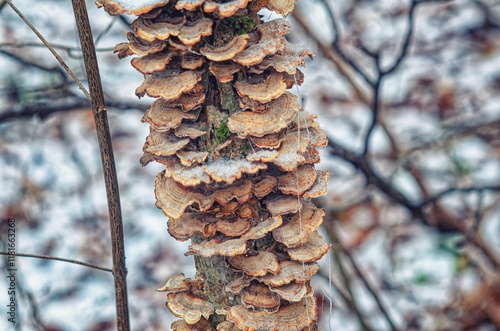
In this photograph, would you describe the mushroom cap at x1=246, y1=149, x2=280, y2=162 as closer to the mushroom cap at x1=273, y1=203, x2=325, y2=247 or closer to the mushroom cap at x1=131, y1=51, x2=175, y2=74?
the mushroom cap at x1=273, y1=203, x2=325, y2=247

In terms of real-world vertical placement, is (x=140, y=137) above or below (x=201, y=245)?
above

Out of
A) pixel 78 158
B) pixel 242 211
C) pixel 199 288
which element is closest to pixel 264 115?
pixel 242 211

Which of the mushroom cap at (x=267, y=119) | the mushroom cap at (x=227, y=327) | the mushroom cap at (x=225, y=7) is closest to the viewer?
the mushroom cap at (x=225, y=7)

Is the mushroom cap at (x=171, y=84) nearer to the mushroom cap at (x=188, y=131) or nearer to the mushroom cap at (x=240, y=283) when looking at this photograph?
the mushroom cap at (x=188, y=131)

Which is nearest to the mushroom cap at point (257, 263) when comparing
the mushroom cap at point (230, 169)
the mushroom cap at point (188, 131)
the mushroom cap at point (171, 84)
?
the mushroom cap at point (230, 169)

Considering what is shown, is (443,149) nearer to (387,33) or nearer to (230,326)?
(387,33)

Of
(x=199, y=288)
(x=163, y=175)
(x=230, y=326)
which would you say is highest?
(x=163, y=175)

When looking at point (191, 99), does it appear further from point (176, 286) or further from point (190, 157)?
point (176, 286)
